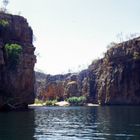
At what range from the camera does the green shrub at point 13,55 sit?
122 meters

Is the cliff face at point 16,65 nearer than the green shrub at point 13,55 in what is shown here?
Yes

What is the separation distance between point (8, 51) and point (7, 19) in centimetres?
1998

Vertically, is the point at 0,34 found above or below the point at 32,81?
above

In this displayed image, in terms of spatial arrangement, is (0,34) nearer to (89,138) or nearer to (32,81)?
(32,81)

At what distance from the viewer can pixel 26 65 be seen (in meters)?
130

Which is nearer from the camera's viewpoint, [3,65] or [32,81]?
[3,65]

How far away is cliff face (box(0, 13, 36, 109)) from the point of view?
12112 centimetres

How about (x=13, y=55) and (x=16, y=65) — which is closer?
(x=13, y=55)

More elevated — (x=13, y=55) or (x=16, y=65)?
(x=13, y=55)

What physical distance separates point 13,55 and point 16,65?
13.4ft

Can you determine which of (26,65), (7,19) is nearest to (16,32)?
(7,19)

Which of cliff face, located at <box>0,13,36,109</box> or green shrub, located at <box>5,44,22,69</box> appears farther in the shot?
green shrub, located at <box>5,44,22,69</box>

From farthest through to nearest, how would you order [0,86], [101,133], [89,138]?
[0,86], [101,133], [89,138]

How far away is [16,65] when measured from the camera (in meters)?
125
